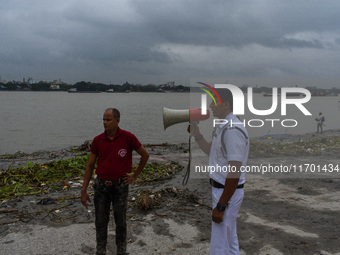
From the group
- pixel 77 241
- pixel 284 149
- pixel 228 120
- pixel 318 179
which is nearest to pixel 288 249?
pixel 228 120

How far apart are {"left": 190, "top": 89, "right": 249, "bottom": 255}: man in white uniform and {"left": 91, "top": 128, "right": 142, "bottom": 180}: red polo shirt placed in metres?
1.22

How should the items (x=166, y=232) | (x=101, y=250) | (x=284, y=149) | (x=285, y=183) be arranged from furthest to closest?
(x=284, y=149) < (x=285, y=183) < (x=166, y=232) < (x=101, y=250)

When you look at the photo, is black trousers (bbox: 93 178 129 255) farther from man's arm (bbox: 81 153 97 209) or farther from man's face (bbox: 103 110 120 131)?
man's face (bbox: 103 110 120 131)

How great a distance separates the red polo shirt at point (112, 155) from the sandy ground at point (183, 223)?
4.43 feet

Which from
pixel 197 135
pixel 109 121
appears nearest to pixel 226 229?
pixel 197 135

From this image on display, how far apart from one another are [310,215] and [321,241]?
113cm

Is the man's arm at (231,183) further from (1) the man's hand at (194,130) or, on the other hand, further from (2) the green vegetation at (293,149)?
(2) the green vegetation at (293,149)

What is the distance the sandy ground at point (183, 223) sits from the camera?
15.2 ft

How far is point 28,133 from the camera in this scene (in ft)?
86.4

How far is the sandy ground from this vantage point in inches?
182

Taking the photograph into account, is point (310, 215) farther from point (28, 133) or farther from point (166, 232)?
point (28, 133)

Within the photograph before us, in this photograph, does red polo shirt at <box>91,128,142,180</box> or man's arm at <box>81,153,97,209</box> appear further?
man's arm at <box>81,153,97,209</box>

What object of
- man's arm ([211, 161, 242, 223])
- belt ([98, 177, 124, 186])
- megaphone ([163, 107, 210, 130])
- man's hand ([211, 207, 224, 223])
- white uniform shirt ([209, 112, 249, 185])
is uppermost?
megaphone ([163, 107, 210, 130])

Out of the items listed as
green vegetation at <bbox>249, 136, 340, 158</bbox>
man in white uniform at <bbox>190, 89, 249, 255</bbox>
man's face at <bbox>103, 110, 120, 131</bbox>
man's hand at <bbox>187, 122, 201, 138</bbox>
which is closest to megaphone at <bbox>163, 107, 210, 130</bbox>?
man's hand at <bbox>187, 122, 201, 138</bbox>
